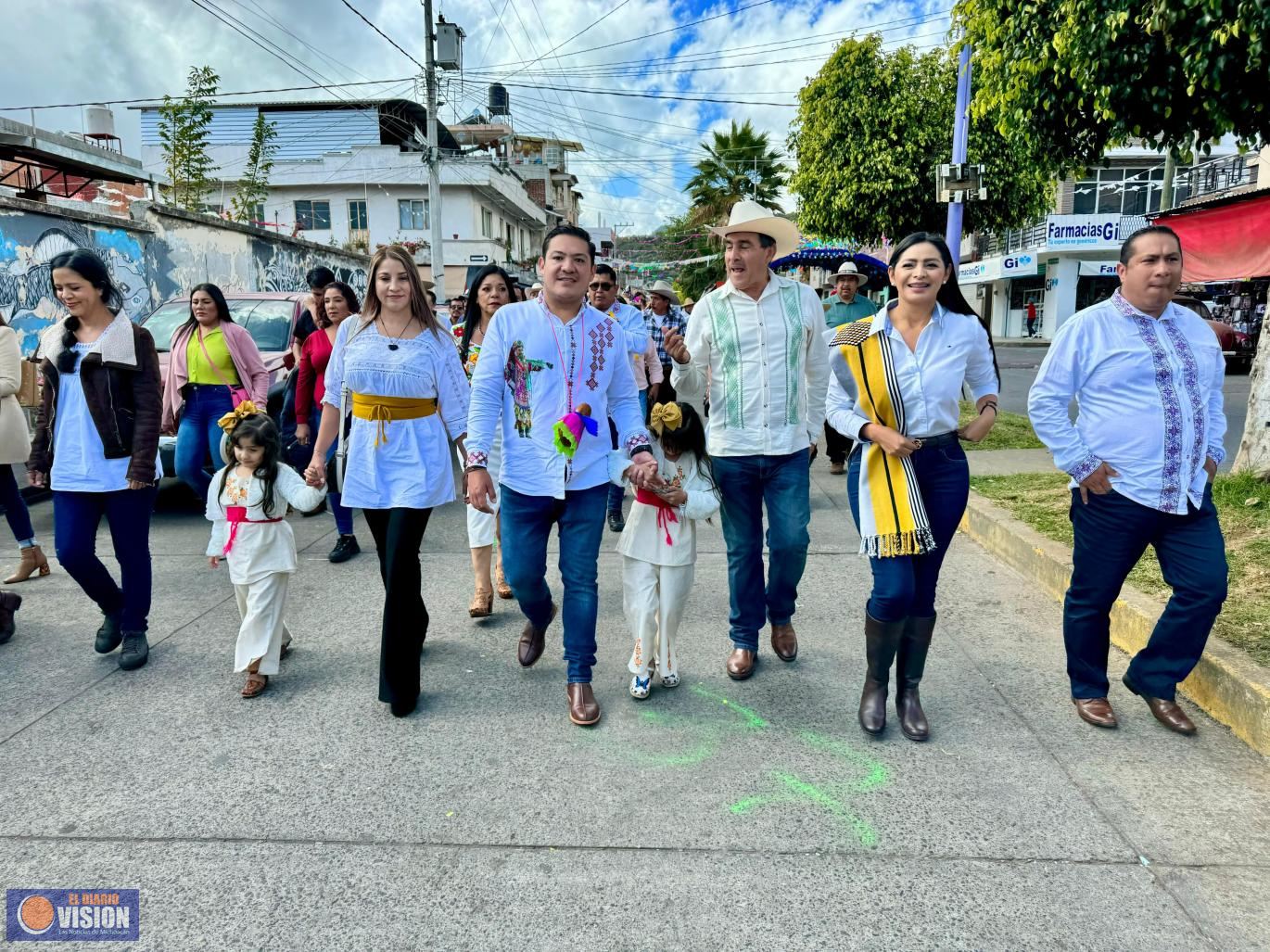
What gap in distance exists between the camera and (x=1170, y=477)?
313cm

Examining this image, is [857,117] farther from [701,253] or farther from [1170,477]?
[701,253]

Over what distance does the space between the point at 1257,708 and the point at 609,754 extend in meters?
2.39

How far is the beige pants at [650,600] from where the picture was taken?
3662 mm

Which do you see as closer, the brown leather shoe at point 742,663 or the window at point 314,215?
the brown leather shoe at point 742,663

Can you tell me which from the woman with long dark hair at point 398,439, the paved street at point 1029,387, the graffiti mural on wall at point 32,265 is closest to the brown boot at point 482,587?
the woman with long dark hair at point 398,439

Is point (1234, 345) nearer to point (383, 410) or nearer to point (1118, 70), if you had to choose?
point (1118, 70)

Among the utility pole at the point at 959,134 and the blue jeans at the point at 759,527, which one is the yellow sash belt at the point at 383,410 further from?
the utility pole at the point at 959,134

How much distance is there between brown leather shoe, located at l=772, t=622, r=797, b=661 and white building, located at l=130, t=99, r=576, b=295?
111ft

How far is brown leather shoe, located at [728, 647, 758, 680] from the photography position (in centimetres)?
→ 388

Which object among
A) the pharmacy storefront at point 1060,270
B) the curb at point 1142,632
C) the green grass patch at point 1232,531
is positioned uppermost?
the pharmacy storefront at point 1060,270

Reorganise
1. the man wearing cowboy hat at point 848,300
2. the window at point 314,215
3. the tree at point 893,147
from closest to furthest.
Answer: the man wearing cowboy hat at point 848,300 → the tree at point 893,147 → the window at point 314,215

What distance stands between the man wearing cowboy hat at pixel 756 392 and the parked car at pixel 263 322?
5.18 meters

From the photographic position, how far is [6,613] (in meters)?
4.47

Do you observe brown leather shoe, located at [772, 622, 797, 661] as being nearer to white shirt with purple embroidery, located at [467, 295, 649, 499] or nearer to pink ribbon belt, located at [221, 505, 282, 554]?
white shirt with purple embroidery, located at [467, 295, 649, 499]
